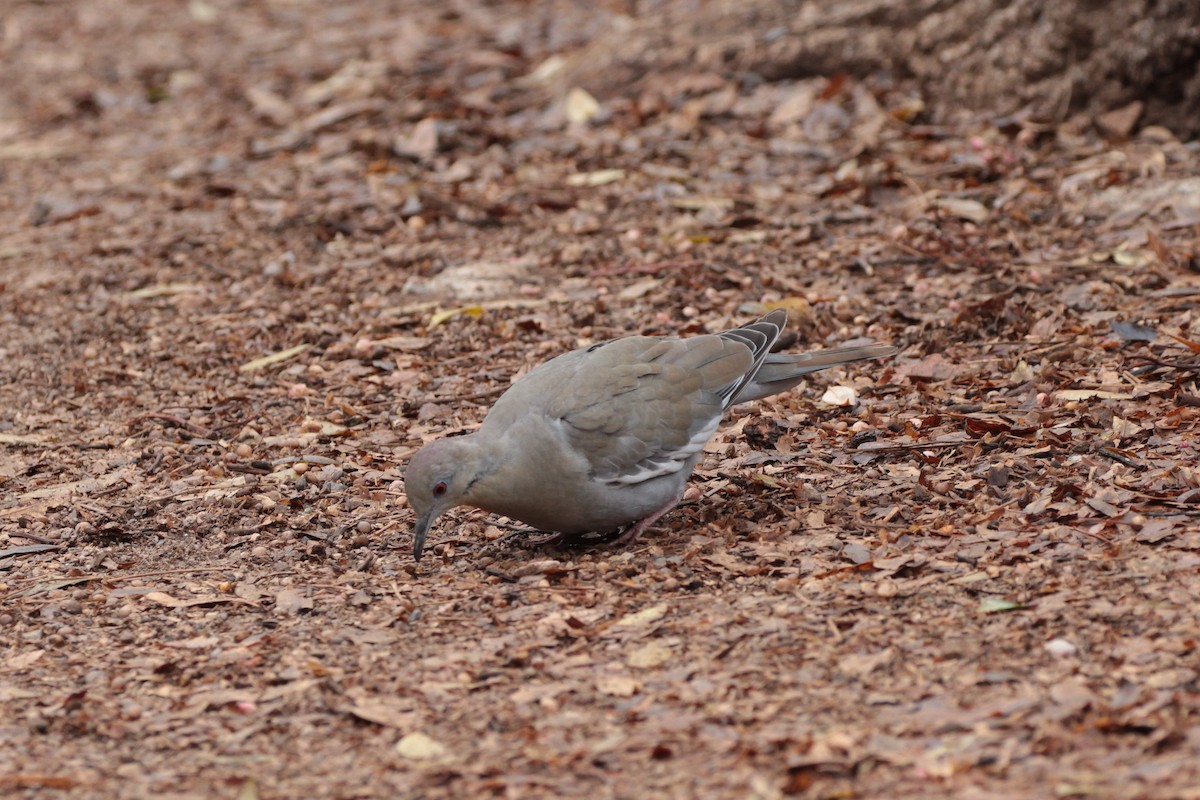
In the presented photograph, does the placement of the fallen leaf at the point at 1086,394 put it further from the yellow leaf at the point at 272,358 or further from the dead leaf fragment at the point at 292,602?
the yellow leaf at the point at 272,358

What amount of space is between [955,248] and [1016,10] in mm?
2404

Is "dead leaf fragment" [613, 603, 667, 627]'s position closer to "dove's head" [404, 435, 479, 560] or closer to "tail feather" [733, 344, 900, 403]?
"dove's head" [404, 435, 479, 560]

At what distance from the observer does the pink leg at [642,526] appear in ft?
18.7

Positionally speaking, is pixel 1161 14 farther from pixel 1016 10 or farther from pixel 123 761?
pixel 123 761

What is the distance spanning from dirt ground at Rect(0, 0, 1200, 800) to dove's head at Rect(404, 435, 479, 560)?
0.26 m

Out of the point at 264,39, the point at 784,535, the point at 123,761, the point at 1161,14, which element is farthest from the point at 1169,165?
the point at 264,39

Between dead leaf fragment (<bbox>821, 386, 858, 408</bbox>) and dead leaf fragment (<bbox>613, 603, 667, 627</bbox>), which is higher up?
dead leaf fragment (<bbox>613, 603, 667, 627</bbox>)

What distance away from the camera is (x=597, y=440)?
5.50 metres

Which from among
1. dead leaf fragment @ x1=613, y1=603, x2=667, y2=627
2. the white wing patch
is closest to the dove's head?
the white wing patch

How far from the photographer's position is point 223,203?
10258 mm

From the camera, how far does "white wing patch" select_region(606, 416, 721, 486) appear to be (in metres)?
5.49

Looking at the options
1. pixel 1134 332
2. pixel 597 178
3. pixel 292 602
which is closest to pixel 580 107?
pixel 597 178

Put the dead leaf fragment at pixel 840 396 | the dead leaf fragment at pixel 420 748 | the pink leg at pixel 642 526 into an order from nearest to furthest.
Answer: the dead leaf fragment at pixel 420 748 → the pink leg at pixel 642 526 → the dead leaf fragment at pixel 840 396

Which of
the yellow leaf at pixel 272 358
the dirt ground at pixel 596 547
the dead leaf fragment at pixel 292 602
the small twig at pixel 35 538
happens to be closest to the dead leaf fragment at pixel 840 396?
the dirt ground at pixel 596 547
